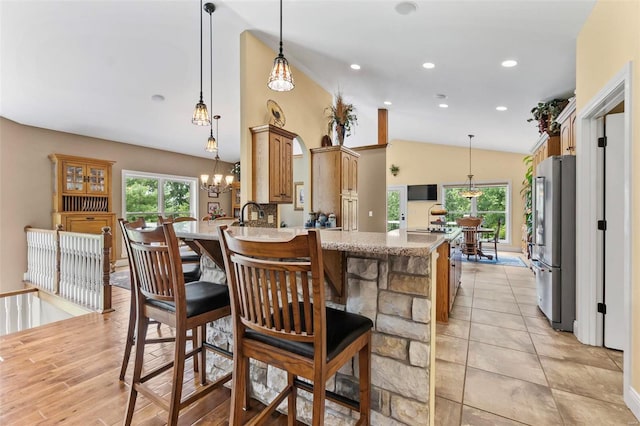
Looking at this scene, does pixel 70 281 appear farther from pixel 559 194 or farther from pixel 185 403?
A: pixel 559 194

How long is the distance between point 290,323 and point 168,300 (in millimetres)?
712

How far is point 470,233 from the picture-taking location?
6.52m

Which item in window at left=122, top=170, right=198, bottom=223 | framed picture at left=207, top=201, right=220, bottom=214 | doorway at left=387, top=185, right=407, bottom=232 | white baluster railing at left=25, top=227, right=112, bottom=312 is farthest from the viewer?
doorway at left=387, top=185, right=407, bottom=232

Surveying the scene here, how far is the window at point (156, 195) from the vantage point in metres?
6.53

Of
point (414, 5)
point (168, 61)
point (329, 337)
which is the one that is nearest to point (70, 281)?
point (168, 61)

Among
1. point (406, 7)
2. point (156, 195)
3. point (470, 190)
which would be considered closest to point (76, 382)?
point (406, 7)

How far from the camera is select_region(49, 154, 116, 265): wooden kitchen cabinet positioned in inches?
210

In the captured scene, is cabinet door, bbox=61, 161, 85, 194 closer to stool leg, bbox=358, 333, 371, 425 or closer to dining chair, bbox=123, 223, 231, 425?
dining chair, bbox=123, 223, 231, 425

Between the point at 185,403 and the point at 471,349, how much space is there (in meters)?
2.24

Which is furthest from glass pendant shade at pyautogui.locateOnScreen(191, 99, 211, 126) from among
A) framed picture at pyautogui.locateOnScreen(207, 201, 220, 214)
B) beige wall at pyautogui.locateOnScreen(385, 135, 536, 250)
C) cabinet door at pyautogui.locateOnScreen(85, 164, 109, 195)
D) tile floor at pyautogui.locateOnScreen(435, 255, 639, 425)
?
beige wall at pyautogui.locateOnScreen(385, 135, 536, 250)

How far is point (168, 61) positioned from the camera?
406cm

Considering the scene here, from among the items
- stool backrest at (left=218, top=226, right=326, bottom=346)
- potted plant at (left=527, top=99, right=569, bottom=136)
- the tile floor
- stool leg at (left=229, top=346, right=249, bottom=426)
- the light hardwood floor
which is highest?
potted plant at (left=527, top=99, right=569, bottom=136)

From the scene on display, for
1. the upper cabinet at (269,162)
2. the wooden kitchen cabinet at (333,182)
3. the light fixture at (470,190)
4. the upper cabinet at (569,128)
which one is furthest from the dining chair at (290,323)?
the light fixture at (470,190)

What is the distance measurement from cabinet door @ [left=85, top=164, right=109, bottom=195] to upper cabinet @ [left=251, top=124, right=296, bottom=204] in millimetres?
3811
